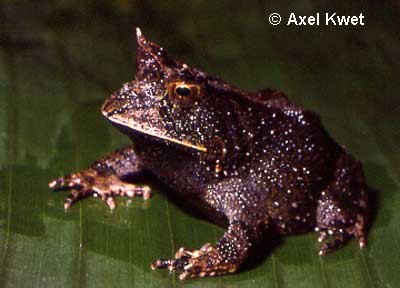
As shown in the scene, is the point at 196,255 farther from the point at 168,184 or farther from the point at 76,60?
the point at 76,60

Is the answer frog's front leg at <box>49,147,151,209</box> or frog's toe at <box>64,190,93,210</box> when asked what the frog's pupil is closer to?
frog's front leg at <box>49,147,151,209</box>

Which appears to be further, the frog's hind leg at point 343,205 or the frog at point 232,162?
the frog's hind leg at point 343,205

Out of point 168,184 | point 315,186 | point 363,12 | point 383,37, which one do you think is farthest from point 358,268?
point 363,12

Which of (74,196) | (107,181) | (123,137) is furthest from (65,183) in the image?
(123,137)

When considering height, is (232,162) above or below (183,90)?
below

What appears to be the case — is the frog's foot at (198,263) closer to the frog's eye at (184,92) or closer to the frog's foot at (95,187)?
the frog's foot at (95,187)

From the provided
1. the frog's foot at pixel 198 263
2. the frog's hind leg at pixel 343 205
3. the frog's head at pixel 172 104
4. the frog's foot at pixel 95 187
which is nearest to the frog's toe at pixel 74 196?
the frog's foot at pixel 95 187

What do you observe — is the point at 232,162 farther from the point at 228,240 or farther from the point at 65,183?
the point at 65,183
